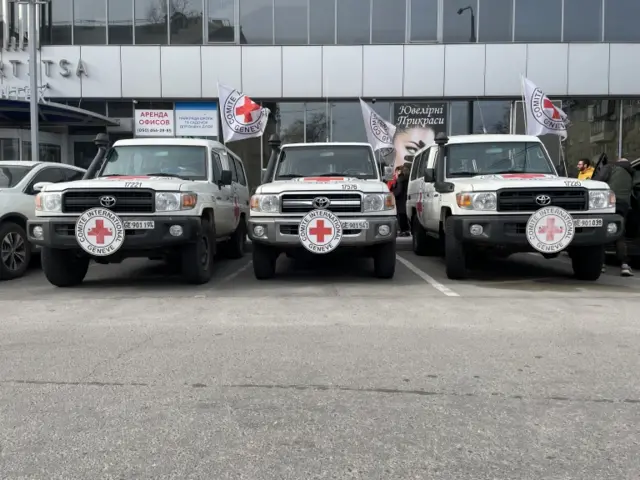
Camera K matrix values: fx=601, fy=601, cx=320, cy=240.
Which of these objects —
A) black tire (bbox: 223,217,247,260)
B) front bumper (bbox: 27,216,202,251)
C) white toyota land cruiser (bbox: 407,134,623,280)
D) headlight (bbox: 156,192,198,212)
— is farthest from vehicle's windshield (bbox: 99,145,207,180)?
white toyota land cruiser (bbox: 407,134,623,280)

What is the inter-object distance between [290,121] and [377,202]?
11861mm

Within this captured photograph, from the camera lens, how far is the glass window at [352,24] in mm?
18844

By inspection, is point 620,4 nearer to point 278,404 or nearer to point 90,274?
point 90,274

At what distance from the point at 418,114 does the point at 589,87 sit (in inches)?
210

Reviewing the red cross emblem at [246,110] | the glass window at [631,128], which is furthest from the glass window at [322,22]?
the glass window at [631,128]

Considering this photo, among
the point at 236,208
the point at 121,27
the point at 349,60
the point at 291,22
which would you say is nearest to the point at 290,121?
the point at 349,60

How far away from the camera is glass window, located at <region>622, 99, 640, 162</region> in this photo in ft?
62.3

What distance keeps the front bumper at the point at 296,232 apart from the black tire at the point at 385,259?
0.38m

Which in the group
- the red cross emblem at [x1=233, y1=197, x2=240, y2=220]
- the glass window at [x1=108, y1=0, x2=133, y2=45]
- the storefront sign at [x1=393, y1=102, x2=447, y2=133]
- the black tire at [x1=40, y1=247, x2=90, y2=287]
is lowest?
the black tire at [x1=40, y1=247, x2=90, y2=287]

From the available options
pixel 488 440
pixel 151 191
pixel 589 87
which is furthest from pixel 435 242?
pixel 589 87

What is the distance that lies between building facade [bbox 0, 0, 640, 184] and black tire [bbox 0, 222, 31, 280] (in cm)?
1067

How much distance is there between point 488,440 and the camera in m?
3.26

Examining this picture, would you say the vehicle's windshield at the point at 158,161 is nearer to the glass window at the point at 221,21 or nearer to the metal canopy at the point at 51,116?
the metal canopy at the point at 51,116

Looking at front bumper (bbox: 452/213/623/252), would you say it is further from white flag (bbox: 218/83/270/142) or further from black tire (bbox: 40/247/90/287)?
white flag (bbox: 218/83/270/142)
